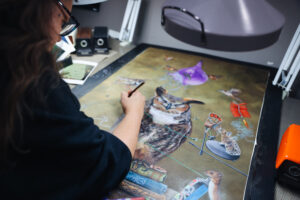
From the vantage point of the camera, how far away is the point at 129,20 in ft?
4.58

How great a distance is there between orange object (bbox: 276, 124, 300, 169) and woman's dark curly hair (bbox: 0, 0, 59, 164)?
609mm

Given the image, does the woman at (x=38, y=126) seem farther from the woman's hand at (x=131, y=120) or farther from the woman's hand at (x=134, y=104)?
the woman's hand at (x=134, y=104)

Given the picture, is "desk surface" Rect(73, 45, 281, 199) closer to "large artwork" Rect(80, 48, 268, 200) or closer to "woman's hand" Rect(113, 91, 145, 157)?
"large artwork" Rect(80, 48, 268, 200)

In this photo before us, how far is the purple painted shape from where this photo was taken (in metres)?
1.03

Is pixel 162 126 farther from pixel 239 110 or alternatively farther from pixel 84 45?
pixel 84 45

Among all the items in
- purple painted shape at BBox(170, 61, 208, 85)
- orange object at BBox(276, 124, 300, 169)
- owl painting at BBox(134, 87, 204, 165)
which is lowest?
owl painting at BBox(134, 87, 204, 165)

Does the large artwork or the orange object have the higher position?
the orange object

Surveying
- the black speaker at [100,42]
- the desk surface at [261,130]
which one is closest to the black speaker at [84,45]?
the black speaker at [100,42]

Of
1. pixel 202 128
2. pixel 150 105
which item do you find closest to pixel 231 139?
pixel 202 128

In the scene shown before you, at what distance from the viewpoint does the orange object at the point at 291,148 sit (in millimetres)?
589

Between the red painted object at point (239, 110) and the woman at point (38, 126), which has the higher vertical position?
the woman at point (38, 126)

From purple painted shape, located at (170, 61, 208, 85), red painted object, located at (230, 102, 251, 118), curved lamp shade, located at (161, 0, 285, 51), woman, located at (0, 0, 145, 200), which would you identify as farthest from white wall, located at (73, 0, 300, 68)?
woman, located at (0, 0, 145, 200)

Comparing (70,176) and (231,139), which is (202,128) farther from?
(70,176)

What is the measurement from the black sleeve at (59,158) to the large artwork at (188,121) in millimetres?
121
